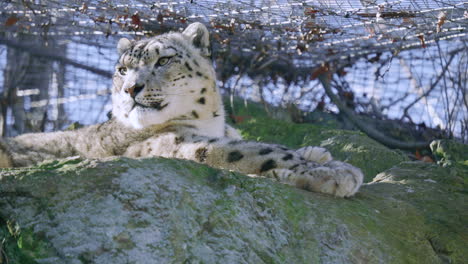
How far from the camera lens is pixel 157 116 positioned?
398 cm

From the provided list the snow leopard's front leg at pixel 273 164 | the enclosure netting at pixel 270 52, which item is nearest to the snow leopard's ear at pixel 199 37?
the enclosure netting at pixel 270 52

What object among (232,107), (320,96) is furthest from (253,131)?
(320,96)

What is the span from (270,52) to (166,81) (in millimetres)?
3054

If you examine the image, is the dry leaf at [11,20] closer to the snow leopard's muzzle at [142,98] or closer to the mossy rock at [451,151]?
the snow leopard's muzzle at [142,98]

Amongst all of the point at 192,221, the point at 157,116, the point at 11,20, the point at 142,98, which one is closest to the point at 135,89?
the point at 142,98

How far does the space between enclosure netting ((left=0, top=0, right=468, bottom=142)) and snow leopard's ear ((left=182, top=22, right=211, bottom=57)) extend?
0.18 meters

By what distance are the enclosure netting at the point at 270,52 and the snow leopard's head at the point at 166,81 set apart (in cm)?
36

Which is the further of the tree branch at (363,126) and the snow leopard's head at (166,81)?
the tree branch at (363,126)

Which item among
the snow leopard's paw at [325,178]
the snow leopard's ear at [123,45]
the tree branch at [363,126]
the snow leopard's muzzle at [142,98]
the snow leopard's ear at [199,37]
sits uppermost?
the snow leopard's ear at [199,37]

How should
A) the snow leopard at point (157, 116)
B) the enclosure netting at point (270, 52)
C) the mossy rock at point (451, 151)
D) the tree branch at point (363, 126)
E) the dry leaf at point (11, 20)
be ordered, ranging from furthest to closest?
the tree branch at point (363, 126) < the dry leaf at point (11, 20) < the enclosure netting at point (270, 52) < the mossy rock at point (451, 151) < the snow leopard at point (157, 116)

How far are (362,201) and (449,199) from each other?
713 millimetres

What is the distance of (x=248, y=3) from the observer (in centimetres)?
453

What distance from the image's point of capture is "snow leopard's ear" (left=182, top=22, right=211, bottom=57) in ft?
14.9

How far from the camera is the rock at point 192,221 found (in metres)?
2.07
